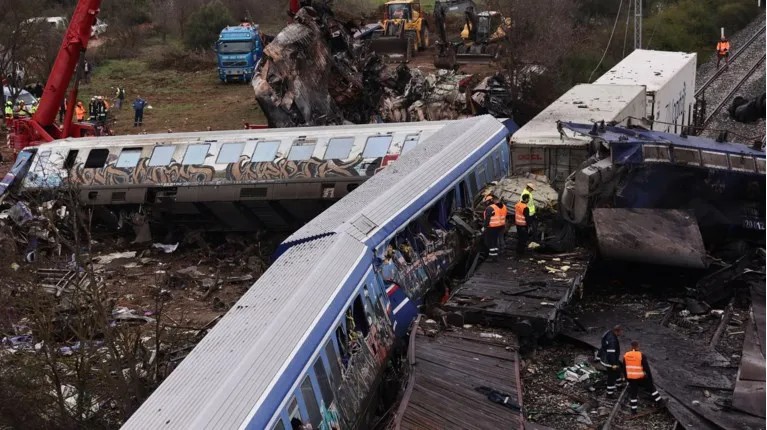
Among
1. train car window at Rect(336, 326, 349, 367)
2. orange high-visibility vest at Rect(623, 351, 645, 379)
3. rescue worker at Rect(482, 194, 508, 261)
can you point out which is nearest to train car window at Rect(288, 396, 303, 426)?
train car window at Rect(336, 326, 349, 367)

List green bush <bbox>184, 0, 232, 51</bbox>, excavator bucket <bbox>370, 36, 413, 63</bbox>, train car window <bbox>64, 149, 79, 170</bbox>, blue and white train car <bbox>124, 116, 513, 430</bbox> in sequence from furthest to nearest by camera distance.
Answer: green bush <bbox>184, 0, 232, 51</bbox>, excavator bucket <bbox>370, 36, 413, 63</bbox>, train car window <bbox>64, 149, 79, 170</bbox>, blue and white train car <bbox>124, 116, 513, 430</bbox>

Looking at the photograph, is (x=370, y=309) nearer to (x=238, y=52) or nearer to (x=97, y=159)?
(x=97, y=159)

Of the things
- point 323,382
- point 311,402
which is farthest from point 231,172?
point 311,402

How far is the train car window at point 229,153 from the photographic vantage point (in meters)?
19.5

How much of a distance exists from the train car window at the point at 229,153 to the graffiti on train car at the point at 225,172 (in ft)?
0.51

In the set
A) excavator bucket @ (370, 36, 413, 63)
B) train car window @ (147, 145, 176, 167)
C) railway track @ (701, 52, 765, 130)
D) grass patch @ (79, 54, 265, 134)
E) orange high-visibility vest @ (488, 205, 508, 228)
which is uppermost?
orange high-visibility vest @ (488, 205, 508, 228)

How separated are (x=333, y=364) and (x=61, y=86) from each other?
16140 millimetres

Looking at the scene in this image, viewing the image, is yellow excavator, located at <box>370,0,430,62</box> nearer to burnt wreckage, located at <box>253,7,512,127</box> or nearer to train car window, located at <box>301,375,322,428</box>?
burnt wreckage, located at <box>253,7,512,127</box>

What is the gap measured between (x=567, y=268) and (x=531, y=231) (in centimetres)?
125

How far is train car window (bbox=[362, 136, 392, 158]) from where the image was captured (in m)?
19.0

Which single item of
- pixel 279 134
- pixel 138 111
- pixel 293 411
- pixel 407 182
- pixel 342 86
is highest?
pixel 293 411

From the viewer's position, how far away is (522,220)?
14.9 metres

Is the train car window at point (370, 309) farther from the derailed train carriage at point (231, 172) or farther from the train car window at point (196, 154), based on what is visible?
the train car window at point (196, 154)

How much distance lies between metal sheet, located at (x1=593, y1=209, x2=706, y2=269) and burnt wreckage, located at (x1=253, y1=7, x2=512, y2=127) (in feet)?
40.5
